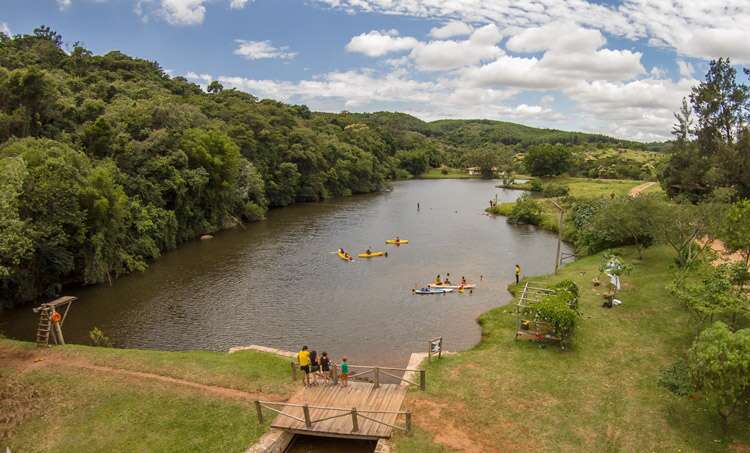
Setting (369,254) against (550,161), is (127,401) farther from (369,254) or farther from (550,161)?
(550,161)

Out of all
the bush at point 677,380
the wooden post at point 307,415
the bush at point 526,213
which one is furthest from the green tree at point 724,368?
the bush at point 526,213

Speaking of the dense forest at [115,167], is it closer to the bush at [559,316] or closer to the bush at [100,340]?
the bush at [100,340]

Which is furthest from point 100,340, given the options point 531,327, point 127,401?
point 531,327

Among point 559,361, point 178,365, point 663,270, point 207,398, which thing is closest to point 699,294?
point 559,361

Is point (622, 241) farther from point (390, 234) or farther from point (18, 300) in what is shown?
point (18, 300)

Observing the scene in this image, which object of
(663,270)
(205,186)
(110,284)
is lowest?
(110,284)
